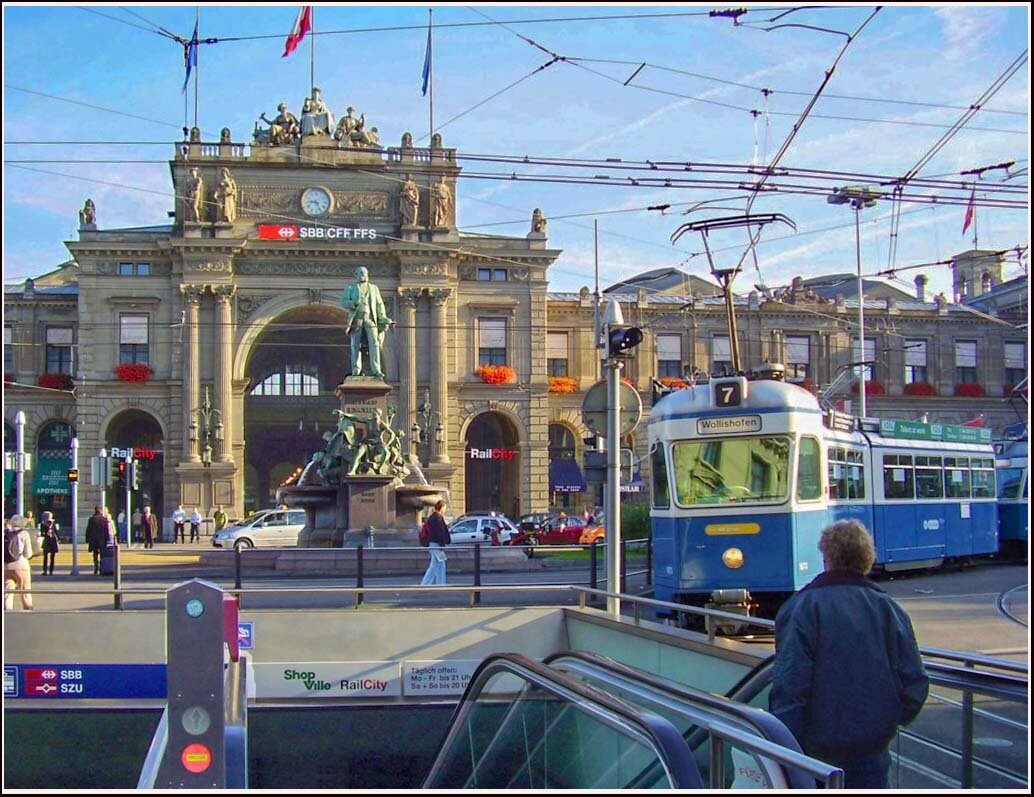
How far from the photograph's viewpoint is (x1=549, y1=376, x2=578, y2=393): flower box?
222 ft

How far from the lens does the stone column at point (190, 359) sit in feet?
202

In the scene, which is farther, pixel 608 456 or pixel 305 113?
pixel 305 113

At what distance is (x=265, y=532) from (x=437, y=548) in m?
21.9

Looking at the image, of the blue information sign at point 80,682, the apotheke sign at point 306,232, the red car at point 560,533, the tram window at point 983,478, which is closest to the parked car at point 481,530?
the red car at point 560,533

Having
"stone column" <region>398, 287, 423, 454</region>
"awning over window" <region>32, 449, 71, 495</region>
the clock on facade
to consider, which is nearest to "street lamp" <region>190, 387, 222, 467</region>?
"awning over window" <region>32, 449, 71, 495</region>

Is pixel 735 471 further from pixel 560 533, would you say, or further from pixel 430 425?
pixel 430 425

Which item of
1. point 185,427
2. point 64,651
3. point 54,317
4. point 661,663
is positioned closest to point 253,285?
point 185,427

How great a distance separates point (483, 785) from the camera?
22.6 feet

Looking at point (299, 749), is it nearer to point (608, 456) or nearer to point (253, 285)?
point (608, 456)

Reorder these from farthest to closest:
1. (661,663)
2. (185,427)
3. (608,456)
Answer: (185,427) < (608,456) < (661,663)

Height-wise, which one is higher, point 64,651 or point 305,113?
point 305,113

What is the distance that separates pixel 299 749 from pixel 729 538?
6.30m

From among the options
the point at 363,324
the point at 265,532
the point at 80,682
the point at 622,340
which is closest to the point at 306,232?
the point at 265,532

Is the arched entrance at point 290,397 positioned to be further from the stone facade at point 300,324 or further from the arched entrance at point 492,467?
the arched entrance at point 492,467
